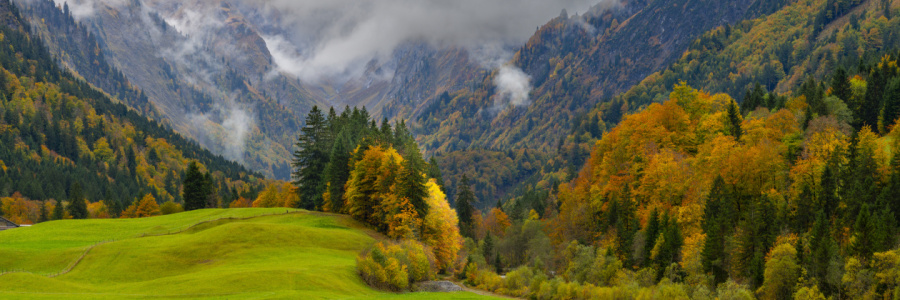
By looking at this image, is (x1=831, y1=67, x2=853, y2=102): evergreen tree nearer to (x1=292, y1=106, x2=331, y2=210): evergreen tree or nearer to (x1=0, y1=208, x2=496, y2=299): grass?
(x1=0, y1=208, x2=496, y2=299): grass

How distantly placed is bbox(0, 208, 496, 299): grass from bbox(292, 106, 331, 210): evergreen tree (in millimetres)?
23509

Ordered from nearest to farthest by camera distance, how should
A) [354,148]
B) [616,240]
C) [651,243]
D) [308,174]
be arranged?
[651,243]
[616,240]
[354,148]
[308,174]

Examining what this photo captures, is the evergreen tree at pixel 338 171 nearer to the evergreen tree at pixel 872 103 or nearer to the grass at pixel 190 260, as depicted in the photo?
the grass at pixel 190 260

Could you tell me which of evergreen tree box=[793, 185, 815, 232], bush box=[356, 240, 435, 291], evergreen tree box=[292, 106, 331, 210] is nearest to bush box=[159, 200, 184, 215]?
evergreen tree box=[292, 106, 331, 210]

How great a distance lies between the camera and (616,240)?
8969 centimetres

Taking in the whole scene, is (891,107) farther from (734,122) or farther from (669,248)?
(669,248)

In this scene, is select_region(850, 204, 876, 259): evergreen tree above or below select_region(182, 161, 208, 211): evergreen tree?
below

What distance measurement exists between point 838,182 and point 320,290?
60492 mm

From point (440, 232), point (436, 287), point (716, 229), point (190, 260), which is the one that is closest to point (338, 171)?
point (440, 232)

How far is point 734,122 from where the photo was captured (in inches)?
3900

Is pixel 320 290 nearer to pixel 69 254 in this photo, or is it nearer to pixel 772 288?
pixel 69 254

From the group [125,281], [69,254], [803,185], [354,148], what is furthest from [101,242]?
[803,185]

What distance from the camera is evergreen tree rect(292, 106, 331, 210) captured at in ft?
407

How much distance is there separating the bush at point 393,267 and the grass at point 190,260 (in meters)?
2.09
